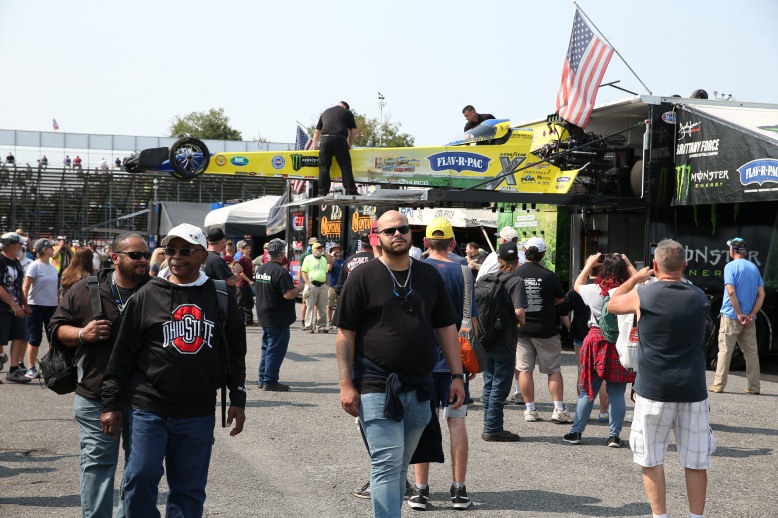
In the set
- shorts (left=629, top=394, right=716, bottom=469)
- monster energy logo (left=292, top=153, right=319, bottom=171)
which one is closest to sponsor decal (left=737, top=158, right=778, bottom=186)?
monster energy logo (left=292, top=153, right=319, bottom=171)

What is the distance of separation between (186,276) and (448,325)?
4.53 ft

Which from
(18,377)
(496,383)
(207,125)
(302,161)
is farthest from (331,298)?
(207,125)

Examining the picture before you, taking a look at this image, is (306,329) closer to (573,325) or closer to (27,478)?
(573,325)

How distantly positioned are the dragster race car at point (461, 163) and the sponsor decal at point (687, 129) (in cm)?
176

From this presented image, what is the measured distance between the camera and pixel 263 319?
10.7 m

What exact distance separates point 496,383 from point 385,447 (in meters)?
3.50

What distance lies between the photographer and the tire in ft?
43.7

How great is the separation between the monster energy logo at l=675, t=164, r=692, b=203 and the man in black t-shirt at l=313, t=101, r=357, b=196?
4.82m

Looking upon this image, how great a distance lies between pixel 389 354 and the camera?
4.52 metres

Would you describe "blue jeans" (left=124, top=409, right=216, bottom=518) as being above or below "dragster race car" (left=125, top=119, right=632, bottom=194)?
below

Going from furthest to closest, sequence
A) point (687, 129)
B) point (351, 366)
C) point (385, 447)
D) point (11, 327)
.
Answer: point (687, 129) → point (11, 327) → point (351, 366) → point (385, 447)

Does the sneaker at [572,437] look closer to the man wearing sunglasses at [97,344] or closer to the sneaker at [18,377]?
the man wearing sunglasses at [97,344]

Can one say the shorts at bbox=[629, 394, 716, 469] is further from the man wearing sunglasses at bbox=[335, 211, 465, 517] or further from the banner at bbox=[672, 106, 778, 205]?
the banner at bbox=[672, 106, 778, 205]

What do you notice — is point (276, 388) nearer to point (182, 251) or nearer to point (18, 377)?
point (18, 377)
